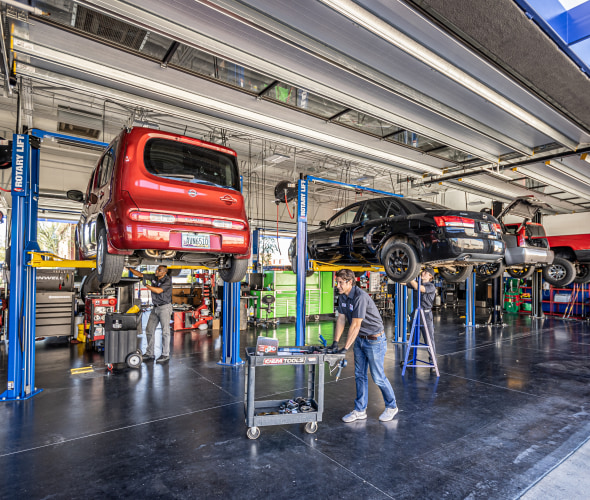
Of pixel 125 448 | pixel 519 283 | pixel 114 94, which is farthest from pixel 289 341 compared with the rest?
pixel 519 283

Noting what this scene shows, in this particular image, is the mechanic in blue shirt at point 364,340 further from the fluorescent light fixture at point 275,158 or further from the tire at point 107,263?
the fluorescent light fixture at point 275,158

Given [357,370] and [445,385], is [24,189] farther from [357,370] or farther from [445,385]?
[445,385]

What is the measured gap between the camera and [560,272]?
9781 millimetres

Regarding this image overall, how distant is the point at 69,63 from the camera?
148 inches

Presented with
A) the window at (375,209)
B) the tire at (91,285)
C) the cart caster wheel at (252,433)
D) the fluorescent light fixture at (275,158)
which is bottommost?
the cart caster wheel at (252,433)

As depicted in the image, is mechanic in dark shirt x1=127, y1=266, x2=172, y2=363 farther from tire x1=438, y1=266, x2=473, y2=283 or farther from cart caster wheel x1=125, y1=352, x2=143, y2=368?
tire x1=438, y1=266, x2=473, y2=283

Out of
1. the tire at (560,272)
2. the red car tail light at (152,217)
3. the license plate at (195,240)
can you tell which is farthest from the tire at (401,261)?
the tire at (560,272)

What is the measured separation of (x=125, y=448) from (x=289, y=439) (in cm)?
139

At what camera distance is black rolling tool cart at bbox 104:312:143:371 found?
5367 millimetres

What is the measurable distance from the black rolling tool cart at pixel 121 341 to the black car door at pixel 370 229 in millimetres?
3760

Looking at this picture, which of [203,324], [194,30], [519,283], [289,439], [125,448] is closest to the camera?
[125,448]

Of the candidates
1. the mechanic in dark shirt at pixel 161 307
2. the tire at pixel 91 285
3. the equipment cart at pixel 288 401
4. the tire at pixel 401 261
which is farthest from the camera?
the tire at pixel 91 285

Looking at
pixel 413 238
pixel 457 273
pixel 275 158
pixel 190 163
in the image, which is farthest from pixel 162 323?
pixel 275 158

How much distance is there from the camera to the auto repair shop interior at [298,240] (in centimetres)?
282
